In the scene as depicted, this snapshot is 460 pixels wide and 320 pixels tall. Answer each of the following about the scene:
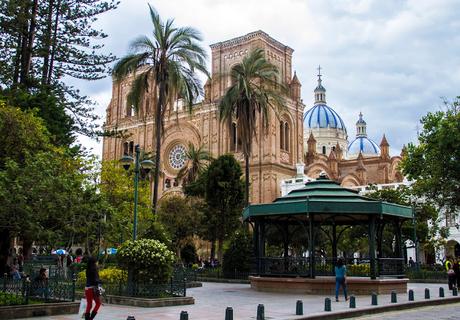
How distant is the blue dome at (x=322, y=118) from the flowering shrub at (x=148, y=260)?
238 ft

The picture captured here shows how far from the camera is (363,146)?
89.3 m

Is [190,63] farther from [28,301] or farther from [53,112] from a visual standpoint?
[28,301]

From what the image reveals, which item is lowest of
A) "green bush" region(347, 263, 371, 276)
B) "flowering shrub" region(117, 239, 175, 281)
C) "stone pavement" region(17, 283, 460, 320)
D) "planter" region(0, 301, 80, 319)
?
"stone pavement" region(17, 283, 460, 320)

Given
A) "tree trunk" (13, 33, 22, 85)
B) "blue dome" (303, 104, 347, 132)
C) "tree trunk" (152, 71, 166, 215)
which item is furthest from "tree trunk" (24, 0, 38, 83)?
"blue dome" (303, 104, 347, 132)

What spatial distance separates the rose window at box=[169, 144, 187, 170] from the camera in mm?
60656

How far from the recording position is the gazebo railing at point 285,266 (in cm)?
1952

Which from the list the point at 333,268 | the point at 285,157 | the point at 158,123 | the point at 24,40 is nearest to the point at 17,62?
the point at 24,40

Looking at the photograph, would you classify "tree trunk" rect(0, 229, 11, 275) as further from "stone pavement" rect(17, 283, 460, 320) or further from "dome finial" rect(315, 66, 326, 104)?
"dome finial" rect(315, 66, 326, 104)

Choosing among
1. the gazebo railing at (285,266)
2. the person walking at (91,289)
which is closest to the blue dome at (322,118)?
the gazebo railing at (285,266)

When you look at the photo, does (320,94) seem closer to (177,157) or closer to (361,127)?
(361,127)

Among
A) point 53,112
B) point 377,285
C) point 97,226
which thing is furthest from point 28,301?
point 53,112

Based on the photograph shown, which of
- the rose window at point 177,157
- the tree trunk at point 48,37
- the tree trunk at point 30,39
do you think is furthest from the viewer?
the rose window at point 177,157

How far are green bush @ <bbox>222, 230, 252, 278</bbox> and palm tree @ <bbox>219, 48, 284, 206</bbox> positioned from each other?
2.96m

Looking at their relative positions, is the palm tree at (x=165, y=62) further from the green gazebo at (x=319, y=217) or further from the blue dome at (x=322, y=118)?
the blue dome at (x=322, y=118)
